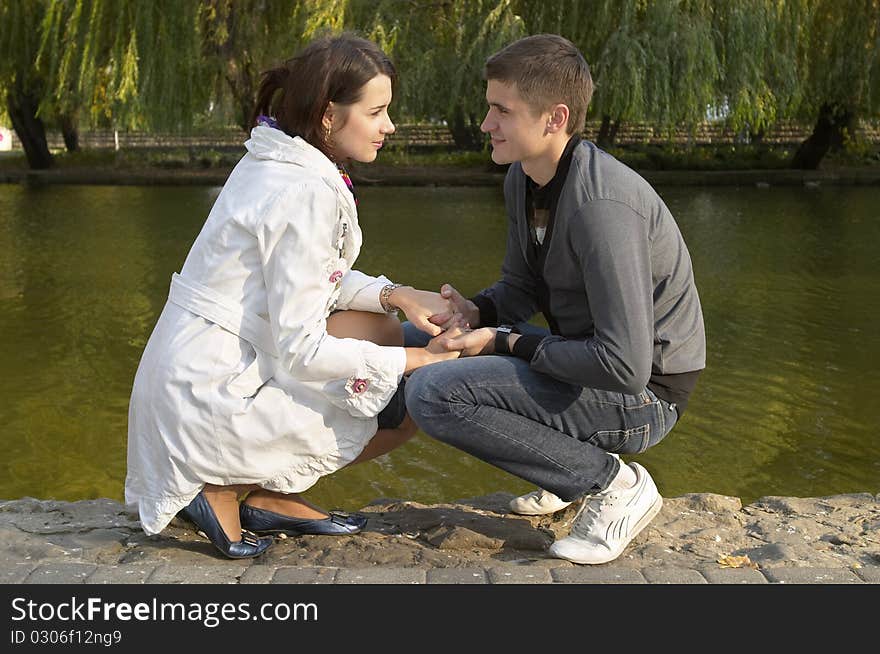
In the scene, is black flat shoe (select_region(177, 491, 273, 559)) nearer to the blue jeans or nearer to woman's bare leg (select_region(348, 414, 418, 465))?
woman's bare leg (select_region(348, 414, 418, 465))

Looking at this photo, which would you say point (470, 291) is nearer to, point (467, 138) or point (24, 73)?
point (24, 73)

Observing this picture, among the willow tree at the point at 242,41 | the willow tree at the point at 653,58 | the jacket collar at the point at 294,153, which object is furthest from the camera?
the willow tree at the point at 242,41

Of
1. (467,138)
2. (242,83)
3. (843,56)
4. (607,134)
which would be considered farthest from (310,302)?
(467,138)

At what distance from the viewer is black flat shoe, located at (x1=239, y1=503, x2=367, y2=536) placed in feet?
11.0

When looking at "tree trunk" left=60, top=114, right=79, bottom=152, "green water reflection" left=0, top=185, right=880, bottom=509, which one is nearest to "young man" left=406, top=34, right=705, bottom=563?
"green water reflection" left=0, top=185, right=880, bottom=509

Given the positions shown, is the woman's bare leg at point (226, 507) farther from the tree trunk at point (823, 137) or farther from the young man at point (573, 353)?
the tree trunk at point (823, 137)

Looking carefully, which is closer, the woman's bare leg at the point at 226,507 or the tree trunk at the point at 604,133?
the woman's bare leg at the point at 226,507

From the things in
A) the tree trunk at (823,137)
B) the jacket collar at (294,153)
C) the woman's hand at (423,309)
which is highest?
the jacket collar at (294,153)

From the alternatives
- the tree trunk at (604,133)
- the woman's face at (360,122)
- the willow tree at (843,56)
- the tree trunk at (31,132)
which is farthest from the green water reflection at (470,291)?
the tree trunk at (31,132)

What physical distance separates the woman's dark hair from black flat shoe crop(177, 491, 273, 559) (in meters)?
1.01

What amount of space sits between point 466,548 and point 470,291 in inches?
222

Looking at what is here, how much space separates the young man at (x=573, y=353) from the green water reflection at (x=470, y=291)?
1.56 metres

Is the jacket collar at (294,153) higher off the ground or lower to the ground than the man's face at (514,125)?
lower

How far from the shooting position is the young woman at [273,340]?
9.95 ft
